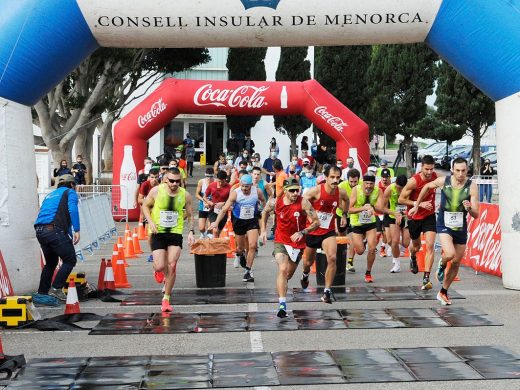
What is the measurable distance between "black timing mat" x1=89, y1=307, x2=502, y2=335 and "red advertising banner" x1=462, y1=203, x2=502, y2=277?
3.51m

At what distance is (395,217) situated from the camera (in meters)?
15.6

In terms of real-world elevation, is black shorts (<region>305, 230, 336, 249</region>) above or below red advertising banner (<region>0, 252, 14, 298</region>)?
above

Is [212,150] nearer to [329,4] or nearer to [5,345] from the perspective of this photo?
[329,4]

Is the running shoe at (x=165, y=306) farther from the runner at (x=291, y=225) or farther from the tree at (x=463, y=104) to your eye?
the tree at (x=463, y=104)

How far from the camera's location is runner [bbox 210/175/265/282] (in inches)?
610

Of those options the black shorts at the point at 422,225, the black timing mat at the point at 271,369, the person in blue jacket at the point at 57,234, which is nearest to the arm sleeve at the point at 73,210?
the person in blue jacket at the point at 57,234

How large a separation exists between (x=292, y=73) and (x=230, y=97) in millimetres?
26720

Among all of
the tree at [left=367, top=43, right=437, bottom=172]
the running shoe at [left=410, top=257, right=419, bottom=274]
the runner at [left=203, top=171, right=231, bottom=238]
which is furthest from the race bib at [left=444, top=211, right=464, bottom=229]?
the tree at [left=367, top=43, right=437, bottom=172]

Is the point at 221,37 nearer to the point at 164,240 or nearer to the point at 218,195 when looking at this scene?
the point at 164,240

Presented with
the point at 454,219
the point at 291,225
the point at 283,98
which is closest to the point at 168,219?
the point at 291,225

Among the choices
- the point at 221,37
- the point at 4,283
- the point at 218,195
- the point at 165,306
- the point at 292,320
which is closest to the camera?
the point at 292,320

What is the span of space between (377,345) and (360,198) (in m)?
5.64

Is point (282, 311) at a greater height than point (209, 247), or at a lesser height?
lesser

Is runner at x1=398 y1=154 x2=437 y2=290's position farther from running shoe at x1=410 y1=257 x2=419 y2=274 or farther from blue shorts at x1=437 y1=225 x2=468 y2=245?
blue shorts at x1=437 y1=225 x2=468 y2=245
